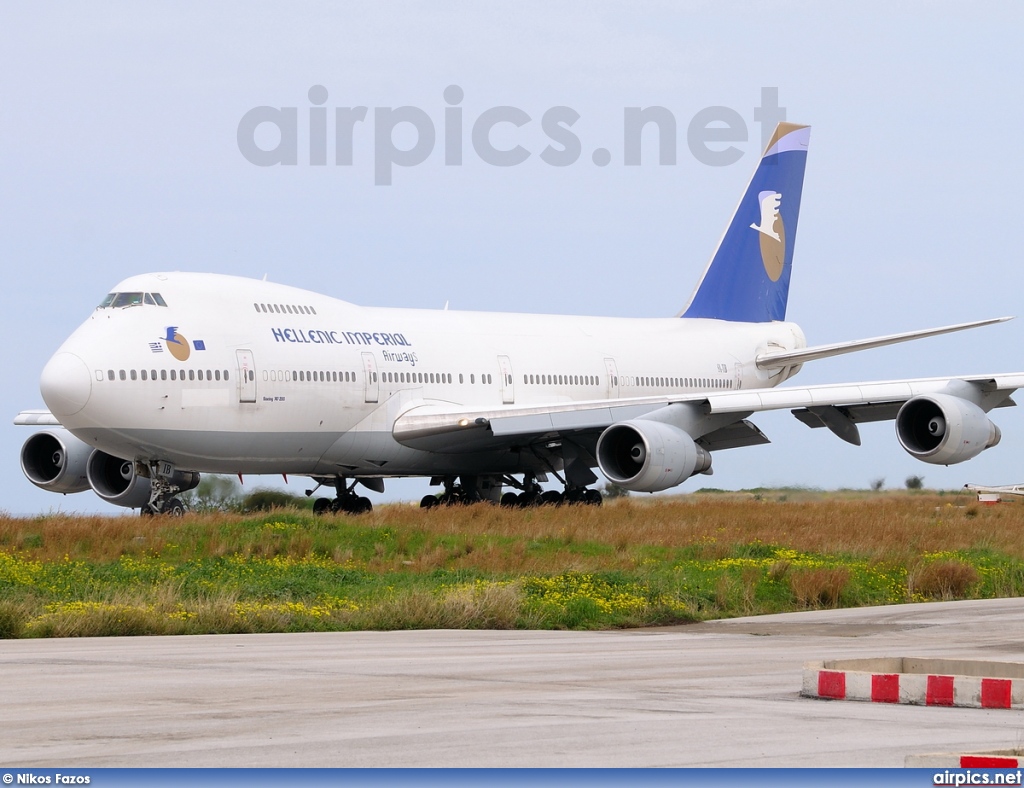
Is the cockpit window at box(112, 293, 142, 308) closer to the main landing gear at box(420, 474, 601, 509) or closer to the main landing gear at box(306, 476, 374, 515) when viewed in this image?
the main landing gear at box(306, 476, 374, 515)

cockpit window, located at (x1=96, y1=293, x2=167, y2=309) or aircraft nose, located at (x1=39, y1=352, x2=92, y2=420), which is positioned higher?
cockpit window, located at (x1=96, y1=293, x2=167, y2=309)

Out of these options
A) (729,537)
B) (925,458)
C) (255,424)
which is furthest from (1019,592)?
(255,424)

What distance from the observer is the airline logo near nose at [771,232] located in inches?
1494

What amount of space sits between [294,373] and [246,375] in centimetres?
103

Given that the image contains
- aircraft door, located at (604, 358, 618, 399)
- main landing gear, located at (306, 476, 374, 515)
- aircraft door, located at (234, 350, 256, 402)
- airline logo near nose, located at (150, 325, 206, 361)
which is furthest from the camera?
aircraft door, located at (604, 358, 618, 399)

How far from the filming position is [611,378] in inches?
1287

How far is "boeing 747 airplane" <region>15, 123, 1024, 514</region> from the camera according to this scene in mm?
23938

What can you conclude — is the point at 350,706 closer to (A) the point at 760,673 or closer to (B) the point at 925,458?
(A) the point at 760,673

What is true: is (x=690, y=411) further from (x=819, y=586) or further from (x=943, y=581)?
(x=819, y=586)

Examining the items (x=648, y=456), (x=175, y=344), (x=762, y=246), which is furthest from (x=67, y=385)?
(x=762, y=246)

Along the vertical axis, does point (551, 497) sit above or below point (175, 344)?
below

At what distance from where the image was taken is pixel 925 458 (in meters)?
26.2

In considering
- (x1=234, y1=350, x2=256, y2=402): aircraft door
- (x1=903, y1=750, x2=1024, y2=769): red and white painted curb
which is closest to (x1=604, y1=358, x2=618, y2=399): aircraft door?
(x1=234, y1=350, x2=256, y2=402): aircraft door

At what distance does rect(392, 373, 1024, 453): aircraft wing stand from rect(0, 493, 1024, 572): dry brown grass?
147 cm
